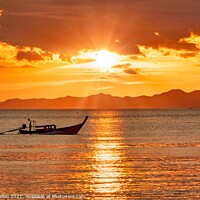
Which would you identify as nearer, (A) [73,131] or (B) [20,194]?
(B) [20,194]

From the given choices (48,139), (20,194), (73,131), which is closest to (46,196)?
(20,194)

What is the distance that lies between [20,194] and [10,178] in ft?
24.4

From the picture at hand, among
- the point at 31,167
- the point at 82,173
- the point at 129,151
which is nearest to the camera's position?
the point at 82,173

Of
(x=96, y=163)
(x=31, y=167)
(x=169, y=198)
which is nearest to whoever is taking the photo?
(x=169, y=198)

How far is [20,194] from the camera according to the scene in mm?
42344

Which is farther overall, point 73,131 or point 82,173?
point 73,131

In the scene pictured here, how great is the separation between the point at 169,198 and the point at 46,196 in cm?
791

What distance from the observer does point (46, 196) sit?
4125 cm

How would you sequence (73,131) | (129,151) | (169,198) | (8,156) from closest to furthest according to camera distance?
(169,198), (8,156), (129,151), (73,131)

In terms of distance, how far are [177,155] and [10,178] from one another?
25441mm

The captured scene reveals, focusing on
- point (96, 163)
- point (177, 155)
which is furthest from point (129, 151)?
point (96, 163)

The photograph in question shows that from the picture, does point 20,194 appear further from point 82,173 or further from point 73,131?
point 73,131

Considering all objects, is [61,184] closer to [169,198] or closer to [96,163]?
[169,198]

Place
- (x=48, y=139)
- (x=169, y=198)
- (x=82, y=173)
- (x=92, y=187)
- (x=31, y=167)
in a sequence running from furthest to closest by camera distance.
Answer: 1. (x=48, y=139)
2. (x=31, y=167)
3. (x=82, y=173)
4. (x=92, y=187)
5. (x=169, y=198)
